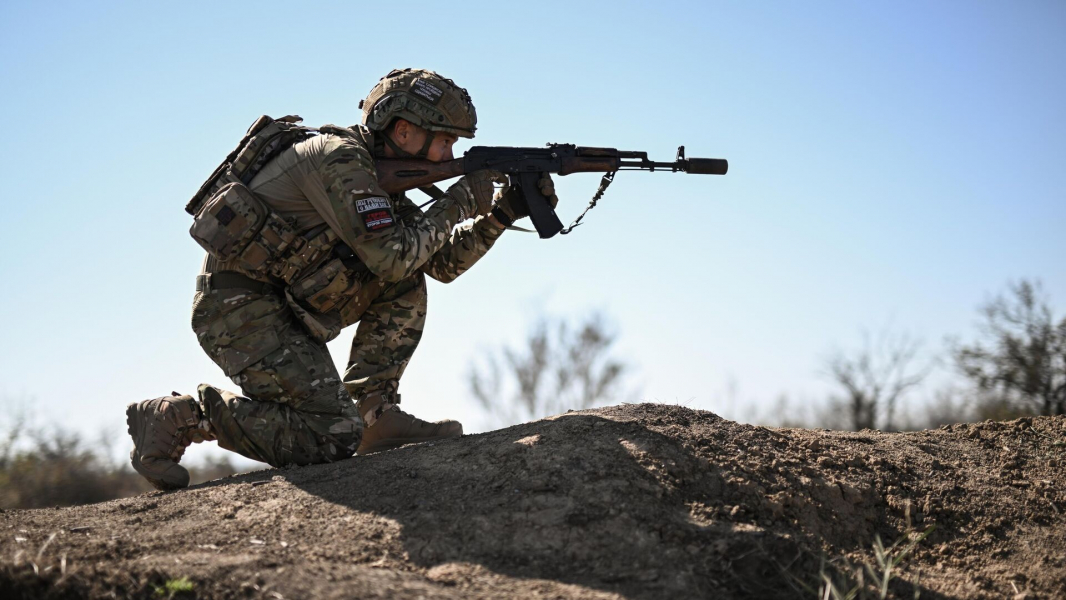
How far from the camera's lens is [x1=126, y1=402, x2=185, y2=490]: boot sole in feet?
15.9

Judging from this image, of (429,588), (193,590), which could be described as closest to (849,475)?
(429,588)

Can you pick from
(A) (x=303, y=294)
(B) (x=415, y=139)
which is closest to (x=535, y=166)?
(B) (x=415, y=139)

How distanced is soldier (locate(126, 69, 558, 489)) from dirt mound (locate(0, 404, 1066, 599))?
36 centimetres

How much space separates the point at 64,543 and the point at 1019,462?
470 centimetres

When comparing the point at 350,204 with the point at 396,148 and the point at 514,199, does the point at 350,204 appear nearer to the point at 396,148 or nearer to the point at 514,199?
the point at 396,148

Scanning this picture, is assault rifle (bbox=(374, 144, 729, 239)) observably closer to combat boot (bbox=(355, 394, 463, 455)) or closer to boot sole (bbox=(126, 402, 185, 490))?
combat boot (bbox=(355, 394, 463, 455))

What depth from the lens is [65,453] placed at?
8.16 metres

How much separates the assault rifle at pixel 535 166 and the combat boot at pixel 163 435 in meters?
1.65

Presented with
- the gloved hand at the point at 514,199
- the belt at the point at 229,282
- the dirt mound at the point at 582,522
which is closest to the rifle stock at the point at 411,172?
the gloved hand at the point at 514,199

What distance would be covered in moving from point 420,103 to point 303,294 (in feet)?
4.19

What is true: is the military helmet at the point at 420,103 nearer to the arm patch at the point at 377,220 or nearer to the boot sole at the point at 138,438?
the arm patch at the point at 377,220

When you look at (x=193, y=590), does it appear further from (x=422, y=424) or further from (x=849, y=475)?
(x=849, y=475)

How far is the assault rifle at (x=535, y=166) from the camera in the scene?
5.34 m

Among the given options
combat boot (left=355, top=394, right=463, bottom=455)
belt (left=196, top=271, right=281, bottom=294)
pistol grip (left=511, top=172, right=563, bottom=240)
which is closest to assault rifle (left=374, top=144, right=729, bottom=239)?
pistol grip (left=511, top=172, right=563, bottom=240)
